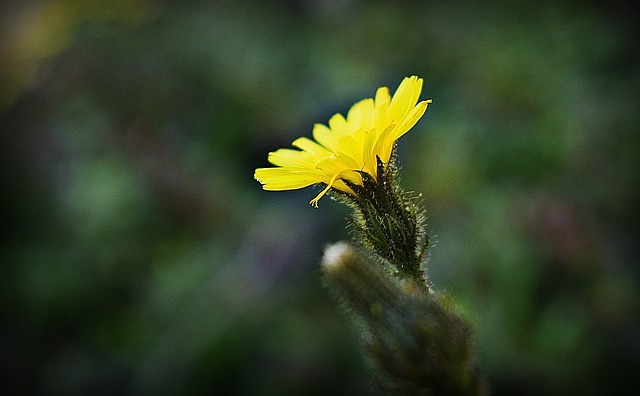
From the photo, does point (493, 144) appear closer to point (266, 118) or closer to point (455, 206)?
point (455, 206)

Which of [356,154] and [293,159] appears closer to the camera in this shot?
[356,154]

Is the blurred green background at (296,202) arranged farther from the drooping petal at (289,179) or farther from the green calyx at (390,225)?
the drooping petal at (289,179)

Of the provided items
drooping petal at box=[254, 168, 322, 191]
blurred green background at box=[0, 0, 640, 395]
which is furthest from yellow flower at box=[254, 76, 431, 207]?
blurred green background at box=[0, 0, 640, 395]

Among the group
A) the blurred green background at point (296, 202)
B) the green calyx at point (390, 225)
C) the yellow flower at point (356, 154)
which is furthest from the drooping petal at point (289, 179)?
the blurred green background at point (296, 202)

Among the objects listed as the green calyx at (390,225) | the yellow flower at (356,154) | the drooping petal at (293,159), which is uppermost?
the drooping petal at (293,159)

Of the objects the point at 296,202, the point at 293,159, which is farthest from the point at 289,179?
the point at 296,202

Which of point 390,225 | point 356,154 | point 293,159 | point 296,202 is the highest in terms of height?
point 296,202

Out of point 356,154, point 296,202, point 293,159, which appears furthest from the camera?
point 296,202

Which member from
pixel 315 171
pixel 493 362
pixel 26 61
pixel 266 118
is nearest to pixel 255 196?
pixel 266 118

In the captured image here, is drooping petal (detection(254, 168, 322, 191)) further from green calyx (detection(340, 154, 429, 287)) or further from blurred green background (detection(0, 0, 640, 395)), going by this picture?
blurred green background (detection(0, 0, 640, 395))

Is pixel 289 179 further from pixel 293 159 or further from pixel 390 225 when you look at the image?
pixel 390 225
